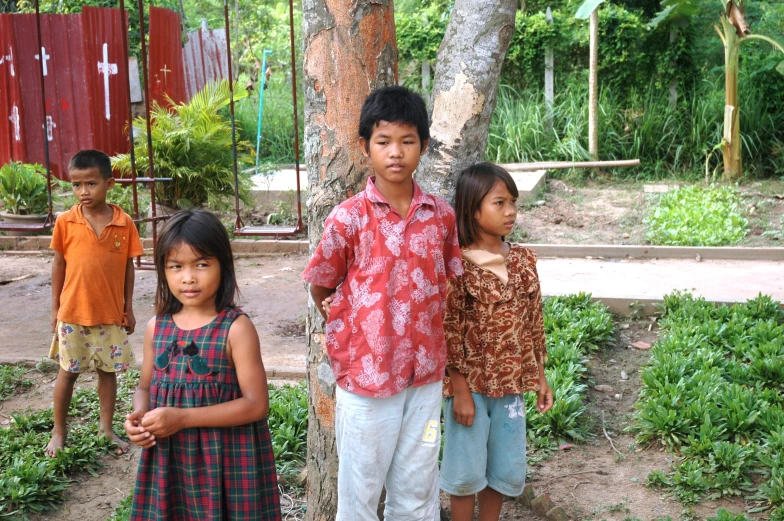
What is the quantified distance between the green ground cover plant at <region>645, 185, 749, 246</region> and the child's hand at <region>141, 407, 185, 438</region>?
22.6ft

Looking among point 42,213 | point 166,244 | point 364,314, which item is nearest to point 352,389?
point 364,314

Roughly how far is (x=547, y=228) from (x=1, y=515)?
22.8ft

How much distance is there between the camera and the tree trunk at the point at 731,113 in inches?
438

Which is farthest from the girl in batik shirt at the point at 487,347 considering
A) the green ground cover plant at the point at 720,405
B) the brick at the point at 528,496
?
the green ground cover plant at the point at 720,405

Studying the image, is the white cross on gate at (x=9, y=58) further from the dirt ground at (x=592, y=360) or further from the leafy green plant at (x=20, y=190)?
the dirt ground at (x=592, y=360)

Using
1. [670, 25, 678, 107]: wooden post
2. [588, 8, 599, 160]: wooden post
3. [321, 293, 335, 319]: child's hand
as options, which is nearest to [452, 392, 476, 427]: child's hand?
[321, 293, 335, 319]: child's hand

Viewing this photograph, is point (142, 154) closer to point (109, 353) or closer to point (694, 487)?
point (109, 353)

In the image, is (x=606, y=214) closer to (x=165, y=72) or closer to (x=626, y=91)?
(x=626, y=91)

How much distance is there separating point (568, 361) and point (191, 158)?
5775mm

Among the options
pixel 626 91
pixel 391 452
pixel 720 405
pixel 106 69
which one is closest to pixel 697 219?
pixel 720 405

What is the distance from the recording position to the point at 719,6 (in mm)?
12930

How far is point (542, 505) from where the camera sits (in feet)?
11.0

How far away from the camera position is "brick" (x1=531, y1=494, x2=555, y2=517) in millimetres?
3342

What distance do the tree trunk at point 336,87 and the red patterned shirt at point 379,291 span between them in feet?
1.10
